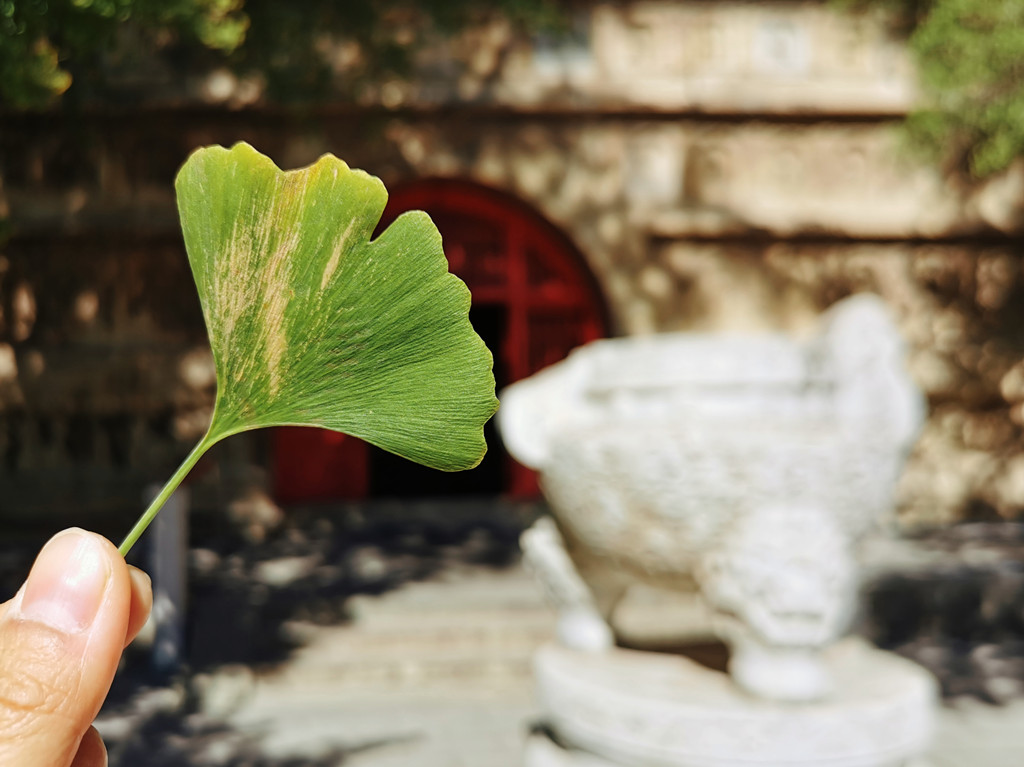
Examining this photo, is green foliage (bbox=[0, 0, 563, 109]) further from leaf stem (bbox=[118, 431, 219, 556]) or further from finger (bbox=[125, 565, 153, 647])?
leaf stem (bbox=[118, 431, 219, 556])

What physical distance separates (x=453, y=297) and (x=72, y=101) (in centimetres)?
408

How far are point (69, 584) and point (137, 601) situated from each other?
6cm

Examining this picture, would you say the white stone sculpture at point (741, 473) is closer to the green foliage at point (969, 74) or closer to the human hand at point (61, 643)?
the human hand at point (61, 643)

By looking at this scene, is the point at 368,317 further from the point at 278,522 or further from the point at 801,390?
the point at 278,522

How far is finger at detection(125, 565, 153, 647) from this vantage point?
0.63 metres

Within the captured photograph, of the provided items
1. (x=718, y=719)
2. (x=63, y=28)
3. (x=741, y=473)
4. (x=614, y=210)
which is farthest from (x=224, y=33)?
(x=614, y=210)

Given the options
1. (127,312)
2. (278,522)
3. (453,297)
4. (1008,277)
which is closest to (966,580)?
(1008,277)

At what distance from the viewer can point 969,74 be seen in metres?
5.09

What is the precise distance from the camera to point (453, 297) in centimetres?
53

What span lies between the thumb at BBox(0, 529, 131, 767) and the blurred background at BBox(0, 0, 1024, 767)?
383 cm

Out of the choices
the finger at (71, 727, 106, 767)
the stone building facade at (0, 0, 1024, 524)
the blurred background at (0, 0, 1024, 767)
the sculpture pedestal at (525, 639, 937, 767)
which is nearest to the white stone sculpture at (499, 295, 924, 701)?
the sculpture pedestal at (525, 639, 937, 767)

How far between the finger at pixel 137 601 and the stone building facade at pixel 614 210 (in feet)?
16.4

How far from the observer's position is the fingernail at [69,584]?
0.59 metres

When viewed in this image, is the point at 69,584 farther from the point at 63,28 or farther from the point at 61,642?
the point at 63,28
